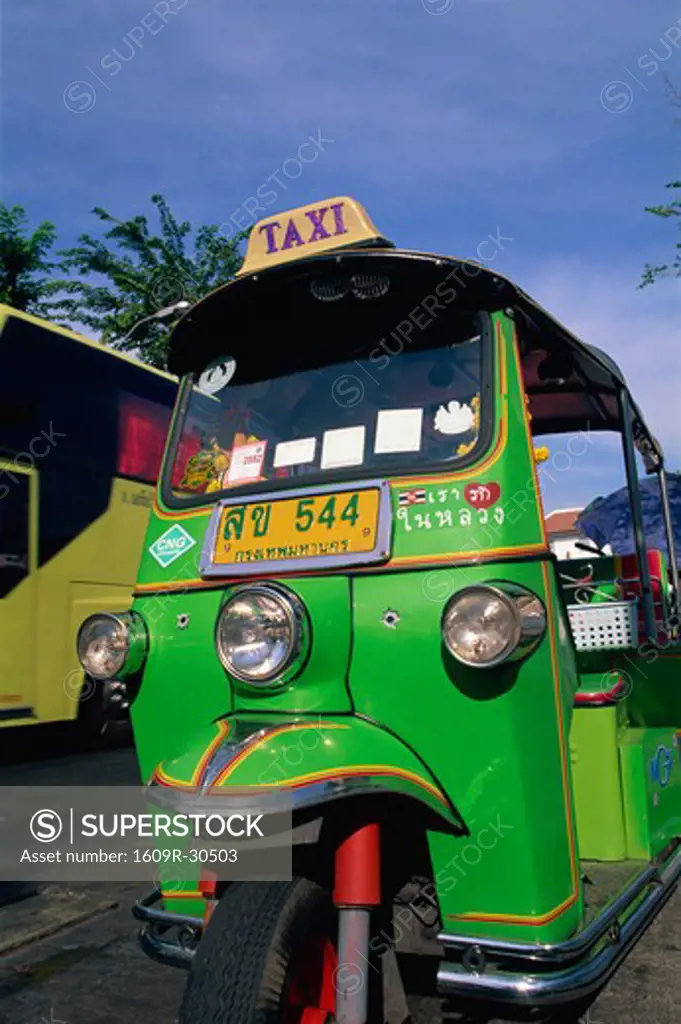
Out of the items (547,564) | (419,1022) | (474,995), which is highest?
(547,564)

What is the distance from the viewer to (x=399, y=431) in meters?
2.90

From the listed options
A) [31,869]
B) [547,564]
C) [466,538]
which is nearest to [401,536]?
[466,538]

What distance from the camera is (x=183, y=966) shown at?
2498 mm

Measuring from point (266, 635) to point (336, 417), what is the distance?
90cm

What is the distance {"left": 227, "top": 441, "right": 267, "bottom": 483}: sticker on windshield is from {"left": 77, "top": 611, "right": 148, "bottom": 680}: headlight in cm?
66

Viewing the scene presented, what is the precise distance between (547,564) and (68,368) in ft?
21.0

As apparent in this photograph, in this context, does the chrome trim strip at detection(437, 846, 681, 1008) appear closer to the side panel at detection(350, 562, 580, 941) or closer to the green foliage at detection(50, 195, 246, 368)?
the side panel at detection(350, 562, 580, 941)

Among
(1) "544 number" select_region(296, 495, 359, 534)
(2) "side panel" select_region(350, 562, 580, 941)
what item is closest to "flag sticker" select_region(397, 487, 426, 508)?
(1) "544 number" select_region(296, 495, 359, 534)

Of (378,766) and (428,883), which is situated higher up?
(378,766)

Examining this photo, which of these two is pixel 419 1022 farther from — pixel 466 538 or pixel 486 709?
pixel 466 538

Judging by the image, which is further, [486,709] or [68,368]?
[68,368]

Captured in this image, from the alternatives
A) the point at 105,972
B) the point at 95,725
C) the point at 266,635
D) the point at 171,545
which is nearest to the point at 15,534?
the point at 95,725

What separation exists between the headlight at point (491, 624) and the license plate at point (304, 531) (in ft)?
1.16

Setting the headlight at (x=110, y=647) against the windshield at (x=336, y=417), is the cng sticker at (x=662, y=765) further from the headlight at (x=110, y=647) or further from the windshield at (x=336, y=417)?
the headlight at (x=110, y=647)
